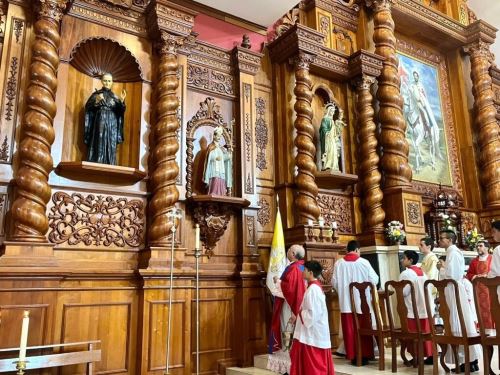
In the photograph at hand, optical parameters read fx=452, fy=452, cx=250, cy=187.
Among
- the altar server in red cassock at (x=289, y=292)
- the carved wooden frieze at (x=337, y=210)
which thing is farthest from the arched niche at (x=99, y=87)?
the carved wooden frieze at (x=337, y=210)

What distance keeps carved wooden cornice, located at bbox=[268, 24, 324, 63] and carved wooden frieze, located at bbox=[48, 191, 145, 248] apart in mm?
3674

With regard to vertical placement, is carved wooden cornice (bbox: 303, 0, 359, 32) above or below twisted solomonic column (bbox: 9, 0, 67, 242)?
above

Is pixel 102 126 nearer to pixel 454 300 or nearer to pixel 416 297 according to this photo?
pixel 416 297

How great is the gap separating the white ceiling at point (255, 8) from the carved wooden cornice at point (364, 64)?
1.63 m

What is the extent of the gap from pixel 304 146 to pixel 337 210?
1.41 meters

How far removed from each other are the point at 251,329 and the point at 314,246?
1.49 m

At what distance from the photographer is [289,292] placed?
5.34 metres

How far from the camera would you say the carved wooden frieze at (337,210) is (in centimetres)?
772

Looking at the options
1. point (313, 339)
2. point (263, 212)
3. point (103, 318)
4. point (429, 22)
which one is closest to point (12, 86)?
point (103, 318)

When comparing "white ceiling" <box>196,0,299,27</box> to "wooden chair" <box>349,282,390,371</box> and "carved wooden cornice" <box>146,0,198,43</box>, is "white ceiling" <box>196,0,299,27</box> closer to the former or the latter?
"carved wooden cornice" <box>146,0,198,43</box>

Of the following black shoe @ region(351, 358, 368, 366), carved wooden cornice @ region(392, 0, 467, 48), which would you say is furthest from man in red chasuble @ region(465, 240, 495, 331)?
carved wooden cornice @ region(392, 0, 467, 48)

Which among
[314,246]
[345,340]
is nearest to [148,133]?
[314,246]

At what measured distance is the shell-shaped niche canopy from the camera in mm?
6131

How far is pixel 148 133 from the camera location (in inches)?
245
